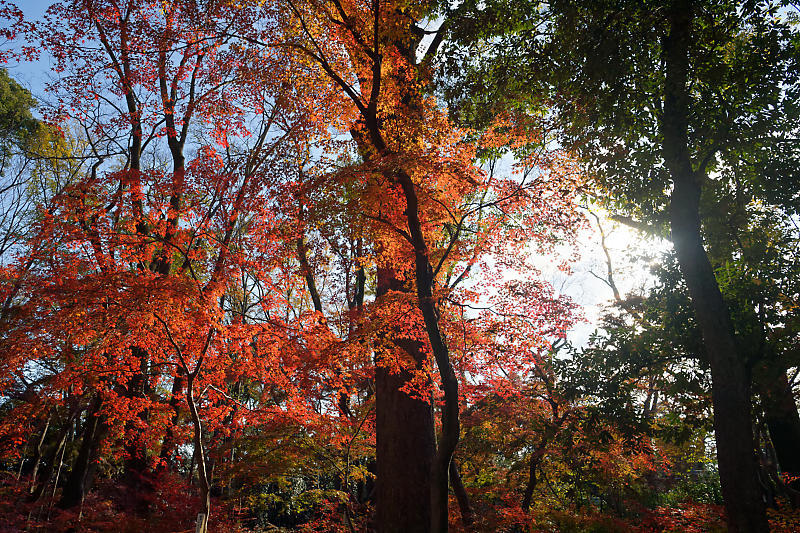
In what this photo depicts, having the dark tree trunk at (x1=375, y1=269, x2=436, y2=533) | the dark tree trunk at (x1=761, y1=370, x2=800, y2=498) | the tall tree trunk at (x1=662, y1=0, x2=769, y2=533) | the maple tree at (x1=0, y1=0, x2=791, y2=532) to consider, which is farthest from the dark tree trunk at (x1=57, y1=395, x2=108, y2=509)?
the dark tree trunk at (x1=761, y1=370, x2=800, y2=498)

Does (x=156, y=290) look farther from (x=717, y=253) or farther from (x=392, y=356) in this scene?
(x=717, y=253)

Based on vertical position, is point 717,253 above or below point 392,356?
above

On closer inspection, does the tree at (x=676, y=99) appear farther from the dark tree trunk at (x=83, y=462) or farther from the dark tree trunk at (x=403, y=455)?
the dark tree trunk at (x=83, y=462)

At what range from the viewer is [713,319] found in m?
4.75

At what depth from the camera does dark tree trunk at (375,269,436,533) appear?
6630 millimetres

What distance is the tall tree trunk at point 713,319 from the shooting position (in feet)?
14.1

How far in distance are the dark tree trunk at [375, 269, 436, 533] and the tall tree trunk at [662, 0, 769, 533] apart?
380cm

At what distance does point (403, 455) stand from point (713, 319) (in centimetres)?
456

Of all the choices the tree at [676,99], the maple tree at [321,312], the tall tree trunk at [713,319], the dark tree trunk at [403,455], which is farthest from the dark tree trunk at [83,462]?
the tall tree trunk at [713,319]

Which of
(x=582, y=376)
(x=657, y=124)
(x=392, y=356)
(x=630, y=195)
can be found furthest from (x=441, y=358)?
(x=657, y=124)

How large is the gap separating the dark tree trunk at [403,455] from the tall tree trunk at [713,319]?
380 centimetres

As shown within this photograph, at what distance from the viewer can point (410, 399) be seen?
7199 millimetres

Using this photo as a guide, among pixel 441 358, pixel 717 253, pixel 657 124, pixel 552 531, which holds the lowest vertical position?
pixel 552 531

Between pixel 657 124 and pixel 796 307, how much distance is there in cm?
300
